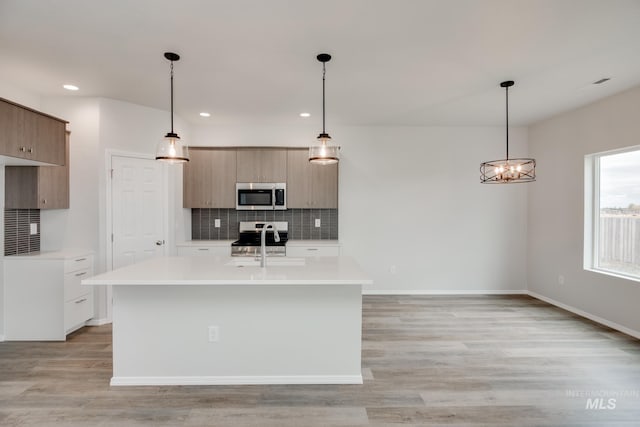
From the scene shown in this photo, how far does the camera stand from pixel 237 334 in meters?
2.50

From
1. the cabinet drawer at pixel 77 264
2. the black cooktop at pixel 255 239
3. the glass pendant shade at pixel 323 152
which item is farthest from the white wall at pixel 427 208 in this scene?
the cabinet drawer at pixel 77 264

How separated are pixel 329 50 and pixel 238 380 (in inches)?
109

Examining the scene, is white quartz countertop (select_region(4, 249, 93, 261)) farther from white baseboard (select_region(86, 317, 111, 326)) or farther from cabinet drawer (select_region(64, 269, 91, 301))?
white baseboard (select_region(86, 317, 111, 326))

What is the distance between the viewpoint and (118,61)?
9.38ft

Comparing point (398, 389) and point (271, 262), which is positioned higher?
point (271, 262)

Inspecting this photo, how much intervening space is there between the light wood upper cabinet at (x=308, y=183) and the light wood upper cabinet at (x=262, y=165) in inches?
4.3

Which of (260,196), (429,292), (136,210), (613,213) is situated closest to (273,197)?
(260,196)

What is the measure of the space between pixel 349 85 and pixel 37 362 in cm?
396

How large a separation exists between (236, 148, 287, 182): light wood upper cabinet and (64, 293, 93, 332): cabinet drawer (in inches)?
94.0

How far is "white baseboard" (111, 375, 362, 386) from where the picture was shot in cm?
247

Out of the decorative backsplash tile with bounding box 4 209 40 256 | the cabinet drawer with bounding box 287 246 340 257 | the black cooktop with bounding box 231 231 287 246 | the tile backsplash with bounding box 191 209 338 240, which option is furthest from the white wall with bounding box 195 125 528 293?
the decorative backsplash tile with bounding box 4 209 40 256

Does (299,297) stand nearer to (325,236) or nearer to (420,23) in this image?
(420,23)

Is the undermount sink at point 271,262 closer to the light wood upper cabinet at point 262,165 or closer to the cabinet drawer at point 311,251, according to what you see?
the cabinet drawer at point 311,251

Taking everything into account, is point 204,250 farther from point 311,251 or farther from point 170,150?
point 170,150
